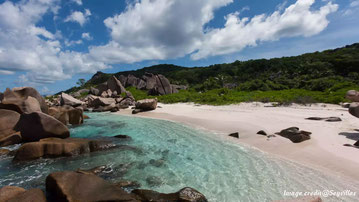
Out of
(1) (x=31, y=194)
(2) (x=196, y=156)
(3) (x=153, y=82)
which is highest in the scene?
(3) (x=153, y=82)

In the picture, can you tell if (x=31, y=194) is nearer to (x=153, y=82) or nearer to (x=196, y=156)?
(x=196, y=156)

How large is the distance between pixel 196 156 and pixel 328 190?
355cm

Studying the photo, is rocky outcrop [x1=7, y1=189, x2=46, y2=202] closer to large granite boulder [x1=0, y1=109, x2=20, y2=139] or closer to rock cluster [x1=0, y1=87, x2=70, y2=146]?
rock cluster [x1=0, y1=87, x2=70, y2=146]

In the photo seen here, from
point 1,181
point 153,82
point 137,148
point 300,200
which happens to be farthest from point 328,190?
point 153,82

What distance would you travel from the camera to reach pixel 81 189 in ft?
10.8

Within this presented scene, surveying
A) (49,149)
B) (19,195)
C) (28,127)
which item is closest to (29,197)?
(19,195)

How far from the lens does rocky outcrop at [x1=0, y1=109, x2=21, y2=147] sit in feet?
24.5

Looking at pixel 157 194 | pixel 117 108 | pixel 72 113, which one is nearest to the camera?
pixel 157 194

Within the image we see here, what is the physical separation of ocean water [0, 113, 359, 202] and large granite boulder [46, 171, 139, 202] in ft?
3.24

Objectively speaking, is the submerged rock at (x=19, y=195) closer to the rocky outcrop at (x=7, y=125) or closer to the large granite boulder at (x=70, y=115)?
the rocky outcrop at (x=7, y=125)

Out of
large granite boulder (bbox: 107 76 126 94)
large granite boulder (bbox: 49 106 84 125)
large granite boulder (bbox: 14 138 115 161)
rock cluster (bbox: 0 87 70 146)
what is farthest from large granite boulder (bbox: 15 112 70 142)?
large granite boulder (bbox: 107 76 126 94)

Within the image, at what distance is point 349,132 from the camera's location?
262 inches

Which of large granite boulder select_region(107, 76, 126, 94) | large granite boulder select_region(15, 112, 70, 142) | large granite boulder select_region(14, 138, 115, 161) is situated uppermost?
large granite boulder select_region(107, 76, 126, 94)

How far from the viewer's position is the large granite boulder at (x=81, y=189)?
312cm
